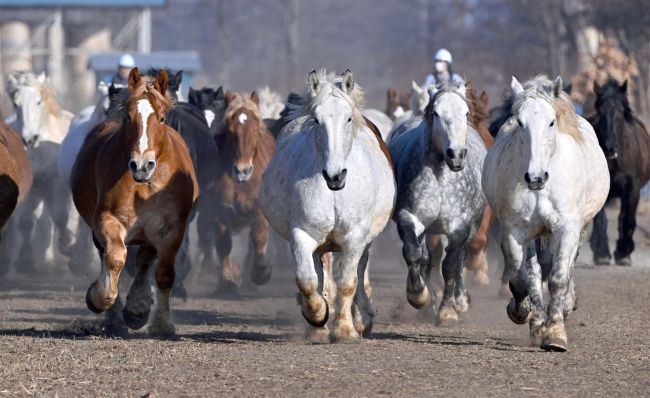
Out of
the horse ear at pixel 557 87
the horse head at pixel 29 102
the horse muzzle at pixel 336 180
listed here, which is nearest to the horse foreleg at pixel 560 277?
the horse ear at pixel 557 87

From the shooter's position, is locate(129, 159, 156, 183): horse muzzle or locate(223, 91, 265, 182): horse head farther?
locate(223, 91, 265, 182): horse head

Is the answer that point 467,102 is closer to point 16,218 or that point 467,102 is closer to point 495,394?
point 495,394

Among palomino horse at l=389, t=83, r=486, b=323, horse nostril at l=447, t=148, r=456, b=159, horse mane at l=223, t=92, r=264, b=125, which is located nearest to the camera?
horse nostril at l=447, t=148, r=456, b=159

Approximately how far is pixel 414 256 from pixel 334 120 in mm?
1688

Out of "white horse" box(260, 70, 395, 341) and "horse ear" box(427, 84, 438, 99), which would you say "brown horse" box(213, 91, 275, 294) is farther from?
"white horse" box(260, 70, 395, 341)

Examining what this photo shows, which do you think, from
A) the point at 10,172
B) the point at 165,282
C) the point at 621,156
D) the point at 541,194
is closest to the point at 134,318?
the point at 165,282

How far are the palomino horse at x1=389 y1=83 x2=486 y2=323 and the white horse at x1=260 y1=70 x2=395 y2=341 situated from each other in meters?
0.62

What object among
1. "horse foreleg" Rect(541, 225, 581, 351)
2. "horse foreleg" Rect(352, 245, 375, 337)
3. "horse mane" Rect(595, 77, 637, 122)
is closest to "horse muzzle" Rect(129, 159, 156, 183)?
"horse foreleg" Rect(352, 245, 375, 337)

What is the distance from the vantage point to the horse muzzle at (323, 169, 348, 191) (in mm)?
9812

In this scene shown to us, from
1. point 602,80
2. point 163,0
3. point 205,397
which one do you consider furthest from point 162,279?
point 163,0

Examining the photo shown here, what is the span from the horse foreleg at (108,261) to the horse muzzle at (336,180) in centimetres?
155

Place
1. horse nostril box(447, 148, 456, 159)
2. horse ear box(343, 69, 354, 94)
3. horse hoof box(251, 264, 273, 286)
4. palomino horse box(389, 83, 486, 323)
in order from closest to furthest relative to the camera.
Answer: horse ear box(343, 69, 354, 94)
horse nostril box(447, 148, 456, 159)
palomino horse box(389, 83, 486, 323)
horse hoof box(251, 264, 273, 286)

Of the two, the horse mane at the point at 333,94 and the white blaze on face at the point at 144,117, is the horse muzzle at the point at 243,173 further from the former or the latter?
the white blaze on face at the point at 144,117

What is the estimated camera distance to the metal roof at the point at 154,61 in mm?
39781
